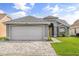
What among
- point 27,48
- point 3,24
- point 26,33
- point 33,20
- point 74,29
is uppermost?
point 33,20

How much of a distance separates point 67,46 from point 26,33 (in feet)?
6.95

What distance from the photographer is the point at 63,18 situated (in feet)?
41.5

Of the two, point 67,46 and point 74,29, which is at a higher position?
point 74,29

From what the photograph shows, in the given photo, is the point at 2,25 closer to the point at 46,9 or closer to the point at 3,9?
the point at 3,9

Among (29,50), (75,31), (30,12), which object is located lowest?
(29,50)

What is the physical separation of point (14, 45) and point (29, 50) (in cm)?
79

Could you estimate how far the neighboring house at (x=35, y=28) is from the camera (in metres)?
13.1

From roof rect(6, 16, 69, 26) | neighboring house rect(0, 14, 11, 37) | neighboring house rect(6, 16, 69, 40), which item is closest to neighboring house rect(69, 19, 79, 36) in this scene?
neighboring house rect(6, 16, 69, 40)

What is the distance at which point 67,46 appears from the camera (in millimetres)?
12578

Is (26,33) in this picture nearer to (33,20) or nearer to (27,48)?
(33,20)

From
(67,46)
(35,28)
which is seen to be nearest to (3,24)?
(35,28)

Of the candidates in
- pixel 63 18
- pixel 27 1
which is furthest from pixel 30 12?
pixel 63 18

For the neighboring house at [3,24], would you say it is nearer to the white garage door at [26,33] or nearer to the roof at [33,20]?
the roof at [33,20]

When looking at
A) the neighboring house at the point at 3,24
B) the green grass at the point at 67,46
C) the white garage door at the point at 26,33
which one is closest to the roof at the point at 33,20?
the neighboring house at the point at 3,24
